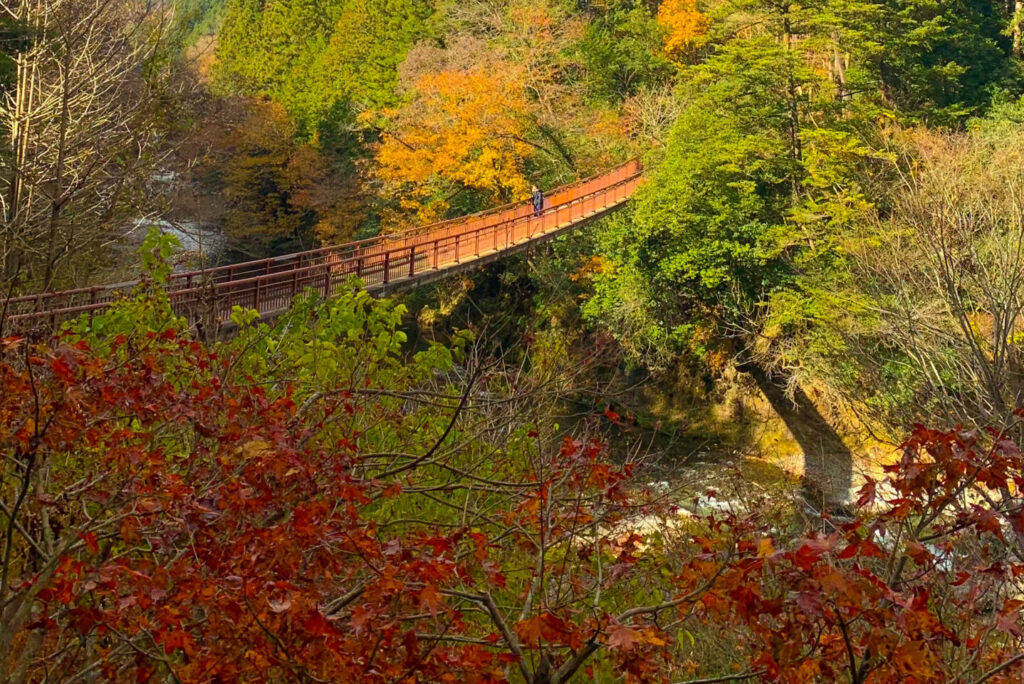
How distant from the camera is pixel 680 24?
32.9 m

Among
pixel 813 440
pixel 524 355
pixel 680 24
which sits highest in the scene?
pixel 680 24

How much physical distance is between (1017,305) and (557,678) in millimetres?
10648

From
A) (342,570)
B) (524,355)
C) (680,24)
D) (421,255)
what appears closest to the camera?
(342,570)

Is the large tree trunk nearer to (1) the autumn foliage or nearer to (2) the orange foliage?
(2) the orange foliage

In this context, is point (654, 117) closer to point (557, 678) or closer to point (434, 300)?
point (434, 300)

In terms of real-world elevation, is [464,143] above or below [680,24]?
below

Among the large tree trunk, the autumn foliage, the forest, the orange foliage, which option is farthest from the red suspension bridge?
the autumn foliage

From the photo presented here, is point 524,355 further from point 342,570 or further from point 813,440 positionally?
point 813,440

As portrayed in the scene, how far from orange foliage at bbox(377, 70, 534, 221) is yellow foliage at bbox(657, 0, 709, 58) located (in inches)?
288

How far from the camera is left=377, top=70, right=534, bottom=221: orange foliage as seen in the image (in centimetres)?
2733

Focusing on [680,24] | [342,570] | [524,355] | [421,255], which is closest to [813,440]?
[421,255]

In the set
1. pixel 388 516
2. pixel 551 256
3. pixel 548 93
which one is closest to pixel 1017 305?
pixel 388 516

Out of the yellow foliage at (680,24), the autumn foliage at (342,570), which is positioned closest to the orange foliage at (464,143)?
the yellow foliage at (680,24)

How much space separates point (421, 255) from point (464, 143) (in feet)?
26.4
